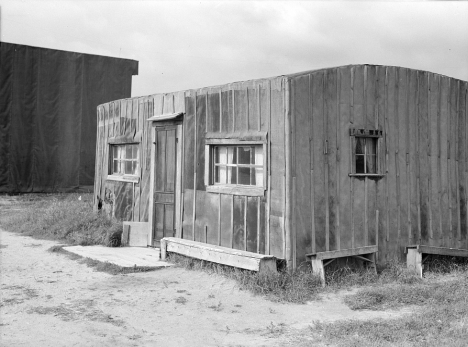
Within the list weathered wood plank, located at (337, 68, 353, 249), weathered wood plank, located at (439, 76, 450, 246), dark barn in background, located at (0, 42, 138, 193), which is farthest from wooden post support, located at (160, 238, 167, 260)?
dark barn in background, located at (0, 42, 138, 193)

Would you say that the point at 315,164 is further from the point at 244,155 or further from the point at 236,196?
the point at 236,196

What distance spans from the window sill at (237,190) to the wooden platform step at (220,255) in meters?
1.00

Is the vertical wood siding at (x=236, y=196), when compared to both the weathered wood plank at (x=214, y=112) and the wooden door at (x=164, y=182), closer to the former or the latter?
the weathered wood plank at (x=214, y=112)

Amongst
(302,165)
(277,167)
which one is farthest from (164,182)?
(302,165)

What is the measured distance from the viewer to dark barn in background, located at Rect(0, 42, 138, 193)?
23.2 metres

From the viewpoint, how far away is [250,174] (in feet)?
30.1

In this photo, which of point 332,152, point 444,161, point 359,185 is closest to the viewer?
point 332,152

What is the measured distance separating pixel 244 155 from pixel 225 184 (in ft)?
2.35

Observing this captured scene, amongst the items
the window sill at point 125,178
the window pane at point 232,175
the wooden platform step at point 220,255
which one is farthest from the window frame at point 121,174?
the window pane at point 232,175

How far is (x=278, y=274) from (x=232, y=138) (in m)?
2.66

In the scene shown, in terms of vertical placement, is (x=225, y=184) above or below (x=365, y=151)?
below

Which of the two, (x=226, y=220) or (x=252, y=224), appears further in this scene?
(x=226, y=220)

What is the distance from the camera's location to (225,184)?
9.65 m

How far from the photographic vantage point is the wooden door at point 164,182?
35.7 feet
